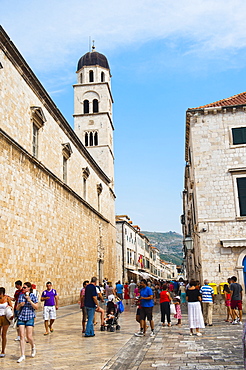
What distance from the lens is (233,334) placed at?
32.0 feet

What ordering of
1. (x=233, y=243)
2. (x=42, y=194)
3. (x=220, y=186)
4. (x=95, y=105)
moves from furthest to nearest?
(x=95, y=105) < (x=42, y=194) < (x=220, y=186) < (x=233, y=243)

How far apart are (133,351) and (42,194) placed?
11.6m

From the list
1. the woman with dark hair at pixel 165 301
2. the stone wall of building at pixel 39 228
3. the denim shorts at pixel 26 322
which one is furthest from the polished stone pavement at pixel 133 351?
the stone wall of building at pixel 39 228

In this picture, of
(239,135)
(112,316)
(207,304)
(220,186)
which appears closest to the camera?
(112,316)

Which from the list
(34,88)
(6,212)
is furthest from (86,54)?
(6,212)

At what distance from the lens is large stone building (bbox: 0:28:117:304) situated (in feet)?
47.8

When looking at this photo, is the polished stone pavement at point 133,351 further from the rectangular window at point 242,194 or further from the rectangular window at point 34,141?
the rectangular window at point 34,141

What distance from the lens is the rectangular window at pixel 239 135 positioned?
56.9ft

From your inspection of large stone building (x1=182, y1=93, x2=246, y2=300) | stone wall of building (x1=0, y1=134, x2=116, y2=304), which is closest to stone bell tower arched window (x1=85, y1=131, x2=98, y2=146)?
stone wall of building (x1=0, y1=134, x2=116, y2=304)

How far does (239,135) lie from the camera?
17.4m

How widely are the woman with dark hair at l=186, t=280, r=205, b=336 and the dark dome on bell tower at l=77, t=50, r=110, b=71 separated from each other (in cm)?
3680

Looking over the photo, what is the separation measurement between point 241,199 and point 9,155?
397 inches

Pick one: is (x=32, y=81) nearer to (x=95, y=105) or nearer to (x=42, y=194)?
(x=42, y=194)

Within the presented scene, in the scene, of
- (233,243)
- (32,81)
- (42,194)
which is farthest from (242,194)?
(32,81)
